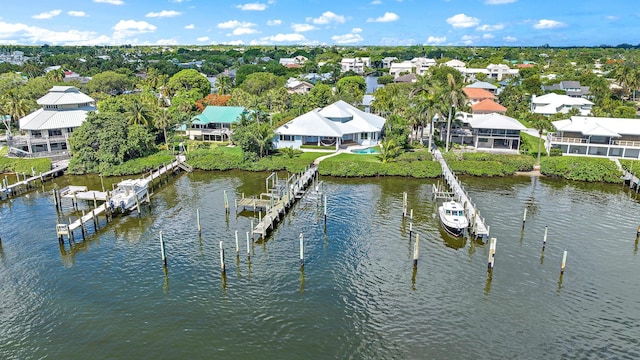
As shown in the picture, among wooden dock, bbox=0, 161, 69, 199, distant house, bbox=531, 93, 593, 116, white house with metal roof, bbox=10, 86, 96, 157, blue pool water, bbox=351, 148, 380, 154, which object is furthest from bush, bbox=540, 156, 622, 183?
white house with metal roof, bbox=10, 86, 96, 157

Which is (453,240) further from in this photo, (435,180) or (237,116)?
(237,116)

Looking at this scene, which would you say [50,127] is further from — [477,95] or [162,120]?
[477,95]

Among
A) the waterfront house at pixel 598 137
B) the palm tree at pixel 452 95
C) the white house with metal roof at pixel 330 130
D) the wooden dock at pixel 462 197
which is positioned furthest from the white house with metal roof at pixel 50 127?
the waterfront house at pixel 598 137

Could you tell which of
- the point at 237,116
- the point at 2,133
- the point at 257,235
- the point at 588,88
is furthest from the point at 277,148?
the point at 588,88

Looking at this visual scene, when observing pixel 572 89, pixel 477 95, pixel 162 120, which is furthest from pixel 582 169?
pixel 572 89

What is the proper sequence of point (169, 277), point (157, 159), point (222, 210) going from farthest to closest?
point (157, 159) → point (222, 210) → point (169, 277)

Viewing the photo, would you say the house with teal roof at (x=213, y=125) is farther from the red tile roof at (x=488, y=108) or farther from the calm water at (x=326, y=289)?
the red tile roof at (x=488, y=108)

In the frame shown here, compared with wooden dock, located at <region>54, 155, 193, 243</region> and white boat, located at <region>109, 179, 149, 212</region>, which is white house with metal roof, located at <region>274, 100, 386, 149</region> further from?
white boat, located at <region>109, 179, 149, 212</region>
